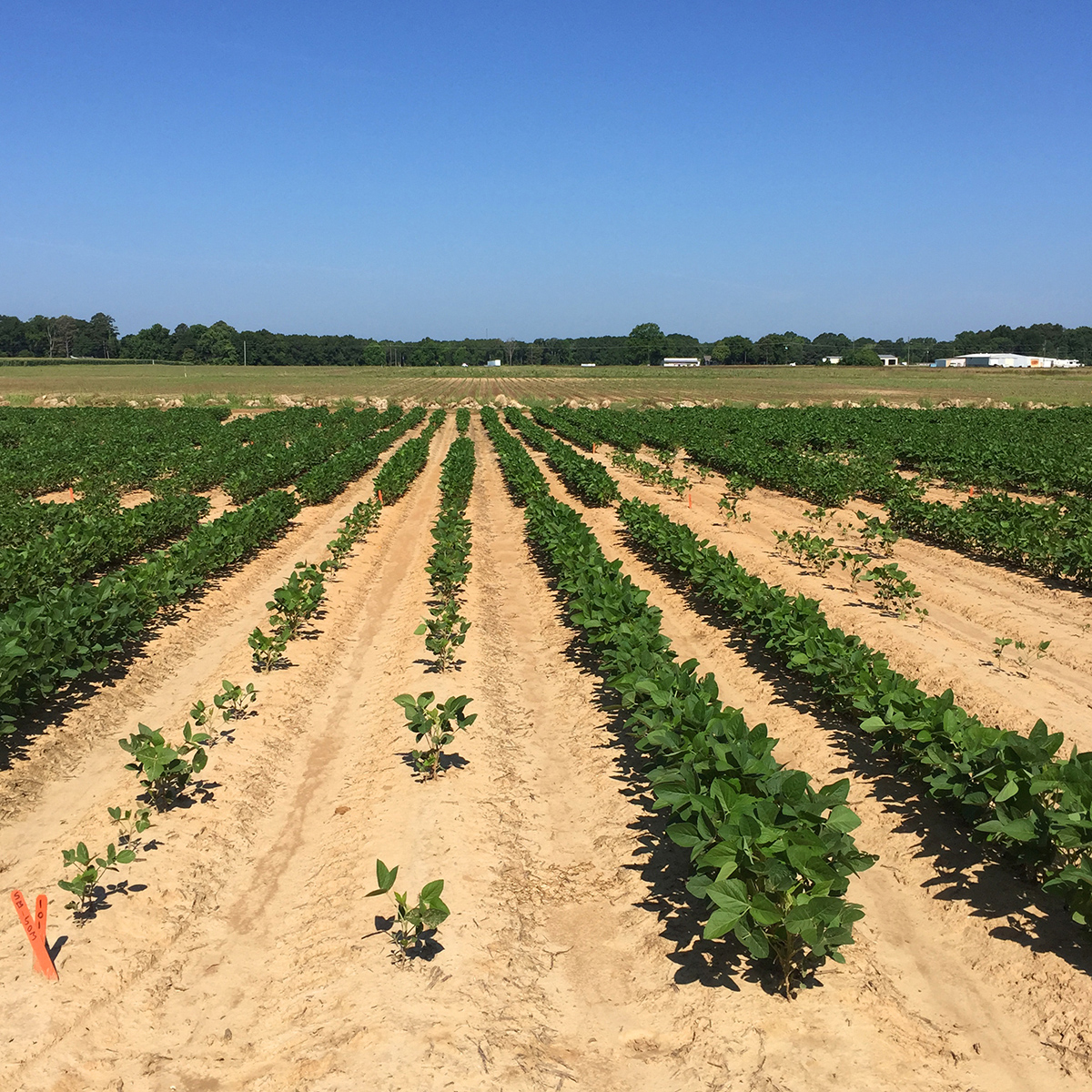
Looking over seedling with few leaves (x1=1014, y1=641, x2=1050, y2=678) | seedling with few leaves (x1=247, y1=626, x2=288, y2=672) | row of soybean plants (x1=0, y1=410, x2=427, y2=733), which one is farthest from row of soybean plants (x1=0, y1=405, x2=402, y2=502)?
seedling with few leaves (x1=1014, y1=641, x2=1050, y2=678)

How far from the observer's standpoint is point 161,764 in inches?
209

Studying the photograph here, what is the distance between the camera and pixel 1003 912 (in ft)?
14.2

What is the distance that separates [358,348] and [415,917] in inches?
7319

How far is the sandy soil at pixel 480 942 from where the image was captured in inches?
136

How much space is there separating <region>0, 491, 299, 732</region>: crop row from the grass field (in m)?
48.7

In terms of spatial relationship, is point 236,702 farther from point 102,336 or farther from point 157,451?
point 102,336

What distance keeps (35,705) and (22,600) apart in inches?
37.0

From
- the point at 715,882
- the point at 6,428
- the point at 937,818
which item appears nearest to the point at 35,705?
the point at 715,882

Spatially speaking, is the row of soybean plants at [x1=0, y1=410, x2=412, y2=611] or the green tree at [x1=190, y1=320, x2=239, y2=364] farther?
the green tree at [x1=190, y1=320, x2=239, y2=364]

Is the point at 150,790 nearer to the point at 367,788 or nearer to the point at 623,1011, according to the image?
the point at 367,788

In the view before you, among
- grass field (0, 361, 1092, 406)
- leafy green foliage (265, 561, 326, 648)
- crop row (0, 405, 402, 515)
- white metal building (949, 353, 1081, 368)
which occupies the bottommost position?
leafy green foliage (265, 561, 326, 648)

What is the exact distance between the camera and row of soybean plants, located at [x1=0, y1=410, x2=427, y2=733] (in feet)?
21.5

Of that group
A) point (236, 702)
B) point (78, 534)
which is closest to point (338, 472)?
point (78, 534)

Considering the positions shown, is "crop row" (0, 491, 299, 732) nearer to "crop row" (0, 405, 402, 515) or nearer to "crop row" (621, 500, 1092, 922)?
"crop row" (0, 405, 402, 515)
